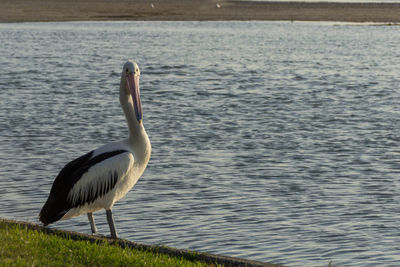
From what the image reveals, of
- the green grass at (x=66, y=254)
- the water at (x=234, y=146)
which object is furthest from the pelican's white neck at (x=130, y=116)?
the water at (x=234, y=146)

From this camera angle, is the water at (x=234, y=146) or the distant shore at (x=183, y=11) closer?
the water at (x=234, y=146)

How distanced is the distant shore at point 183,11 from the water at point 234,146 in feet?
105

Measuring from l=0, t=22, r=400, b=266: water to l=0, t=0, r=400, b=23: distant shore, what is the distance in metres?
31.9

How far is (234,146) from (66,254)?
8391 millimetres

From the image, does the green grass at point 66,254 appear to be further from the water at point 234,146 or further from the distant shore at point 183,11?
the distant shore at point 183,11

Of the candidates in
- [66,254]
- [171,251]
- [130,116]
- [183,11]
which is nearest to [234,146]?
[130,116]

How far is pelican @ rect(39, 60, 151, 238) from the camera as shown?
7680 mm

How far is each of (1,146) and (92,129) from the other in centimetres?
261

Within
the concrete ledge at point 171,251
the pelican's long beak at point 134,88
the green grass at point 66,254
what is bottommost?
the concrete ledge at point 171,251

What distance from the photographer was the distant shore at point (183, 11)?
218 feet

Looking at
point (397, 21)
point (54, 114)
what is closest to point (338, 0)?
point (397, 21)

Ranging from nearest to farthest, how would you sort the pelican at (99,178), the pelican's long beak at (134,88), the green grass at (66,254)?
the green grass at (66,254)
the pelican at (99,178)
the pelican's long beak at (134,88)

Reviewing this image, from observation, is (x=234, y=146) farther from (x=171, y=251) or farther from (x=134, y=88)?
(x=171, y=251)

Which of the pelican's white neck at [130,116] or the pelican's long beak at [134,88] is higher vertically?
the pelican's long beak at [134,88]
